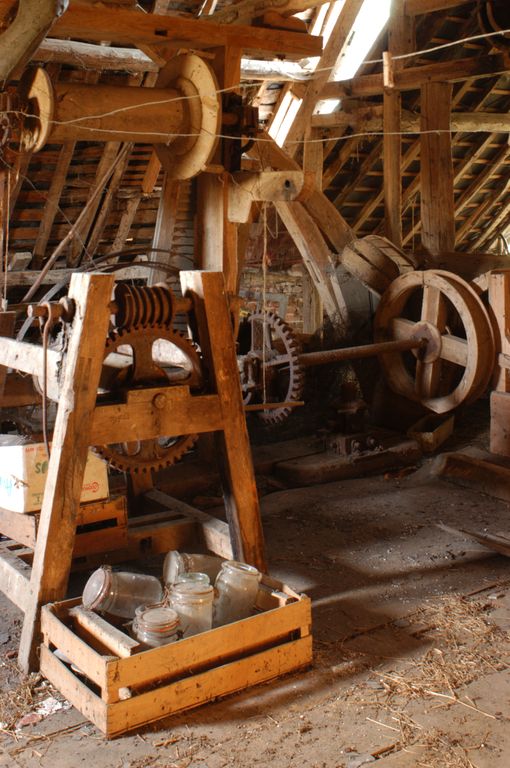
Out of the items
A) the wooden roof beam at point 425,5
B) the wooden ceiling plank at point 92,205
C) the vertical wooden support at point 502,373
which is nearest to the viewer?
the vertical wooden support at point 502,373

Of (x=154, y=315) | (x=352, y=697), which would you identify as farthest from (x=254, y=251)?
(x=352, y=697)

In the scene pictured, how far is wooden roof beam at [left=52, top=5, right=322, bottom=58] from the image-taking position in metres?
4.41

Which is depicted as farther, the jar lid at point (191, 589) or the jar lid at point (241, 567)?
the jar lid at point (241, 567)

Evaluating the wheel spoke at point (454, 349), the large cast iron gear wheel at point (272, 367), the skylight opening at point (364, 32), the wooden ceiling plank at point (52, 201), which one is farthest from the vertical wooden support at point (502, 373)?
the wooden ceiling plank at point (52, 201)

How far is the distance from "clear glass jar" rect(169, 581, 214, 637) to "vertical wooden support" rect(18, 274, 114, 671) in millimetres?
468

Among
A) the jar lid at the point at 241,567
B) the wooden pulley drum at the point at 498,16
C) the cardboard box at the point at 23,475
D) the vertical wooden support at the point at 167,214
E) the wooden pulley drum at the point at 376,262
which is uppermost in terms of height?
the wooden pulley drum at the point at 498,16

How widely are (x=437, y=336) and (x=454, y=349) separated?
0.67 feet

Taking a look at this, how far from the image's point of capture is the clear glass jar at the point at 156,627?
294cm

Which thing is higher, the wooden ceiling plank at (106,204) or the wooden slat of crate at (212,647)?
the wooden ceiling plank at (106,204)

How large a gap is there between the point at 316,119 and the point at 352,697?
6616 millimetres

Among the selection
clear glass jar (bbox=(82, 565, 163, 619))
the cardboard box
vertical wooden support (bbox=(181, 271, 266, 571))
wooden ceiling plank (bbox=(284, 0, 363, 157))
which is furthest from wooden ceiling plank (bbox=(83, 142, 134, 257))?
clear glass jar (bbox=(82, 565, 163, 619))

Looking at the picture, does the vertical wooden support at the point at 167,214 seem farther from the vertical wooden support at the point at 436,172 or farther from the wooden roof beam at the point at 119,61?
the vertical wooden support at the point at 436,172

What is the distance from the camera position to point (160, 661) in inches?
111

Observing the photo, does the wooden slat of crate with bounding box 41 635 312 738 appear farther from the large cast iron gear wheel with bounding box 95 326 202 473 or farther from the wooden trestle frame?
the large cast iron gear wheel with bounding box 95 326 202 473
